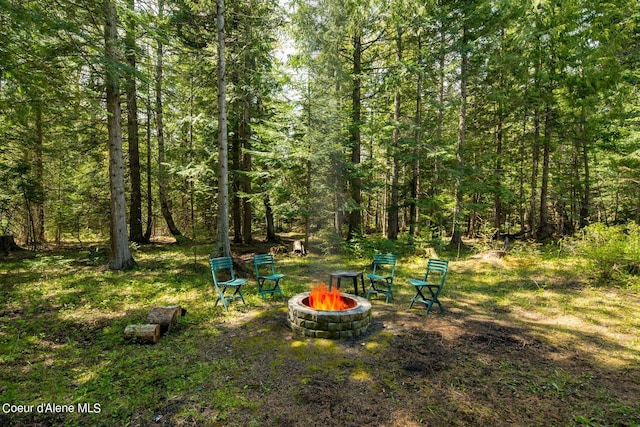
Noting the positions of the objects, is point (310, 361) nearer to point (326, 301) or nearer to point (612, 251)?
point (326, 301)

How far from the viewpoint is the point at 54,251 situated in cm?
1181

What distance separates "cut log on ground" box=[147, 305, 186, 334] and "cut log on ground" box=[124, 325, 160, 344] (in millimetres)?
212

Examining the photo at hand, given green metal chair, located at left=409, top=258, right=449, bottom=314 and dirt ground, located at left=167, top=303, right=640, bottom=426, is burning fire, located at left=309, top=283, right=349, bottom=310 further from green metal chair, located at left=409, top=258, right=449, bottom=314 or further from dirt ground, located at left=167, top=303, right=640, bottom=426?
green metal chair, located at left=409, top=258, right=449, bottom=314

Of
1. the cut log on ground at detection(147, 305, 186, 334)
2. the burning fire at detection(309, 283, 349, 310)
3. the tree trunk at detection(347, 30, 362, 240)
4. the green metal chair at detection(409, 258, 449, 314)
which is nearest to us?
the cut log on ground at detection(147, 305, 186, 334)

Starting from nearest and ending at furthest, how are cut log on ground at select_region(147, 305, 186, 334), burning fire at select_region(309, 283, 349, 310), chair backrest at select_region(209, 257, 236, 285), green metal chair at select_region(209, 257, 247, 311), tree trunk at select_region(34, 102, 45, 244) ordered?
cut log on ground at select_region(147, 305, 186, 334)
burning fire at select_region(309, 283, 349, 310)
green metal chair at select_region(209, 257, 247, 311)
chair backrest at select_region(209, 257, 236, 285)
tree trunk at select_region(34, 102, 45, 244)

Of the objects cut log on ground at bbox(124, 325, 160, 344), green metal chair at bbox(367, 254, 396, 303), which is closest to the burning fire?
green metal chair at bbox(367, 254, 396, 303)

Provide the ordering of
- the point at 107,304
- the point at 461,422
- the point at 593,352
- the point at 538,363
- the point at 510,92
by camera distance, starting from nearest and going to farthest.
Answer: the point at 461,422 < the point at 538,363 < the point at 593,352 < the point at 107,304 < the point at 510,92

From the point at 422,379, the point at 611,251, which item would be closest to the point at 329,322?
the point at 422,379

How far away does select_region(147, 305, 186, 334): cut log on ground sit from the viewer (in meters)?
5.56

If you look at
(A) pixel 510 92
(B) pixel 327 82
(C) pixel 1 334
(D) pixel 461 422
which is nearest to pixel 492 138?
(A) pixel 510 92

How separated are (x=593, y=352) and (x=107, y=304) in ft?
31.8

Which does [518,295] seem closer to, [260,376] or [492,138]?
[260,376]

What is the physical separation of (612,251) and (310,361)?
356 inches

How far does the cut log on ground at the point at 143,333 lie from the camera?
16.8 ft
